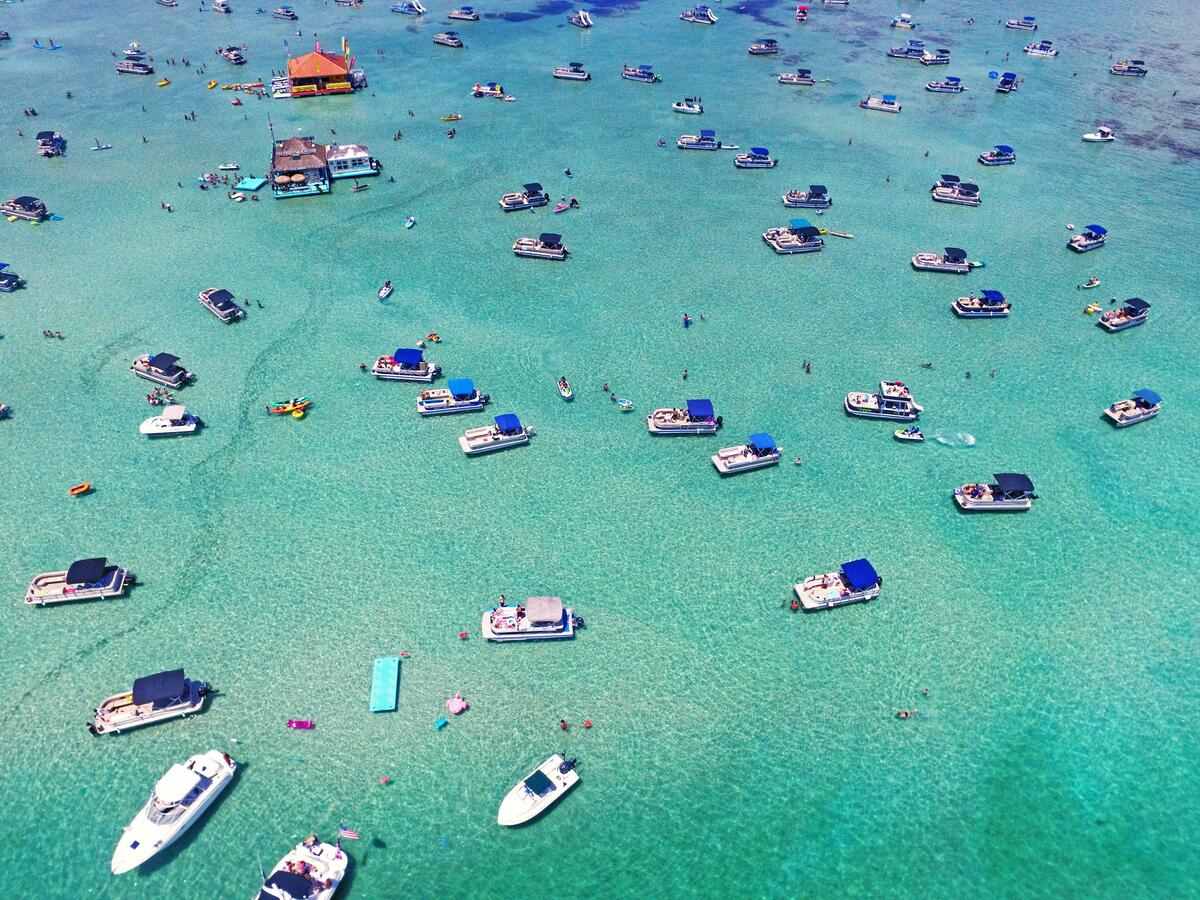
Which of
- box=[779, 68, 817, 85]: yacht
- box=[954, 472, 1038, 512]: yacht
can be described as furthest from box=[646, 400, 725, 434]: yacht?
box=[779, 68, 817, 85]: yacht

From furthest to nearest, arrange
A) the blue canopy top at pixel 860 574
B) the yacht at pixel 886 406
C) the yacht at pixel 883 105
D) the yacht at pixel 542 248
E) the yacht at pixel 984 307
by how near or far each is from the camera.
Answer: the yacht at pixel 883 105 → the yacht at pixel 542 248 → the yacht at pixel 984 307 → the yacht at pixel 886 406 → the blue canopy top at pixel 860 574

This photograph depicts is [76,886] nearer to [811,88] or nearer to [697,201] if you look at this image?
[697,201]

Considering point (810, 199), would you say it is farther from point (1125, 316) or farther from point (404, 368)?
point (404, 368)

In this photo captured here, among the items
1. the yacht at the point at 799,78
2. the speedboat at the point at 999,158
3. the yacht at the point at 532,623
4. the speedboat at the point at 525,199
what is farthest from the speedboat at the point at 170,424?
the yacht at the point at 799,78

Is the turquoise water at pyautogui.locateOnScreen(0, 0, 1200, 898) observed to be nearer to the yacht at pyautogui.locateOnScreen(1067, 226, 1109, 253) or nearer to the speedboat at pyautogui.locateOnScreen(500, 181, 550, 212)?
the speedboat at pyautogui.locateOnScreen(500, 181, 550, 212)

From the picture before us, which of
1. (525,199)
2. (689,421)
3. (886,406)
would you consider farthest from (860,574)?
(525,199)

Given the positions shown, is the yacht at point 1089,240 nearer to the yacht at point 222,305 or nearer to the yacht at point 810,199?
the yacht at point 810,199
